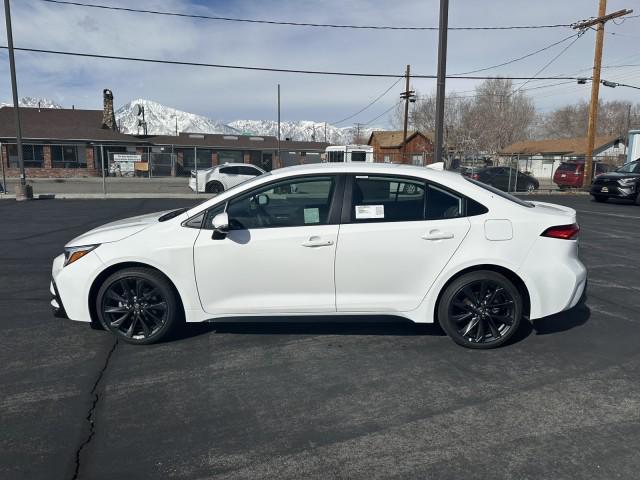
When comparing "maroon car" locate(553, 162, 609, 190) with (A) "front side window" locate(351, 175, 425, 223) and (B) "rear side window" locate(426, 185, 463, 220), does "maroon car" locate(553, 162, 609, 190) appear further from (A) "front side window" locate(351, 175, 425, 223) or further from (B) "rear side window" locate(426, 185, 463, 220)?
(A) "front side window" locate(351, 175, 425, 223)

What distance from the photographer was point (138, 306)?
4227mm

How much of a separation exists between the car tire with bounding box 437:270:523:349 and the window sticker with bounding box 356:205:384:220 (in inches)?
34.4

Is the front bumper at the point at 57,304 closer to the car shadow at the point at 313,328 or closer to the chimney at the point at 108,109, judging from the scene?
the car shadow at the point at 313,328

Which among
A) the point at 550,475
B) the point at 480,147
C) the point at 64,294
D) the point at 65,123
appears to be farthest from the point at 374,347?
the point at 480,147

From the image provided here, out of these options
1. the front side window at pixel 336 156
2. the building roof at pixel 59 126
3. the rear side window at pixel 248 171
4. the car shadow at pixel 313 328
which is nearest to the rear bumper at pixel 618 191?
the rear side window at pixel 248 171

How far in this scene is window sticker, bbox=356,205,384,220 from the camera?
4152mm

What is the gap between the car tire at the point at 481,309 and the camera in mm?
4137

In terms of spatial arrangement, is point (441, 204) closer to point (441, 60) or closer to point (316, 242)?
point (316, 242)

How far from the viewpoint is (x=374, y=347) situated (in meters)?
4.29

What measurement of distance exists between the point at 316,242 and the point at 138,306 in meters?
1.65

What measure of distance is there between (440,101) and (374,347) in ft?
29.5

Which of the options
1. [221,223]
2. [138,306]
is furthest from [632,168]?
[138,306]

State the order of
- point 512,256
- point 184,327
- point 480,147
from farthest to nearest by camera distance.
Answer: point 480,147 < point 184,327 < point 512,256

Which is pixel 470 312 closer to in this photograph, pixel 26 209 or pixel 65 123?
pixel 26 209
